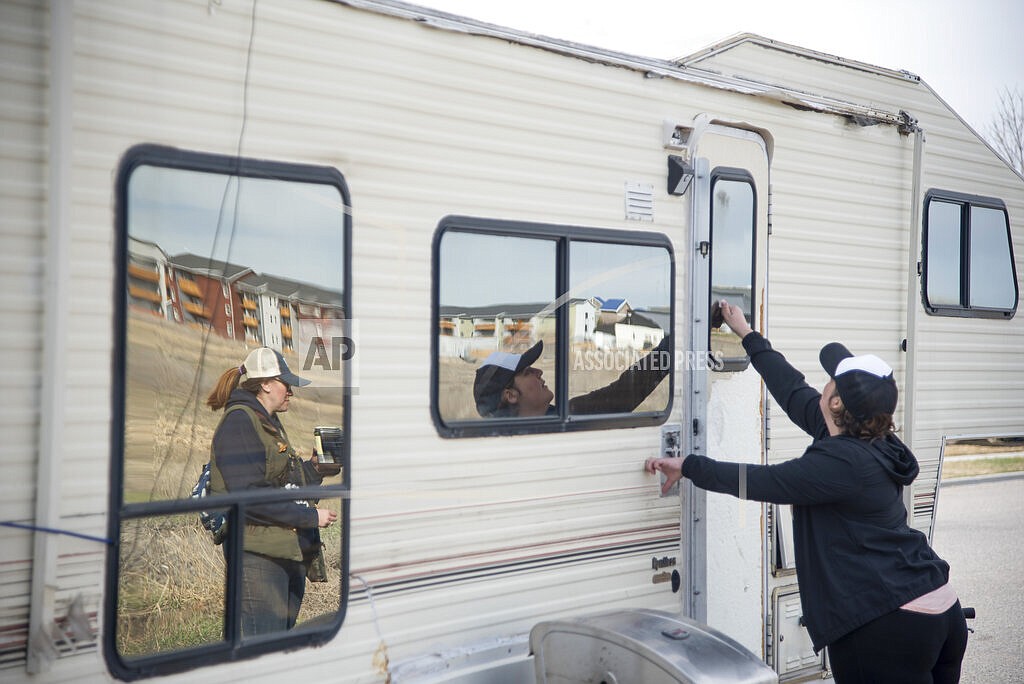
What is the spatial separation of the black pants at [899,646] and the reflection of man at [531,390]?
1.16 meters

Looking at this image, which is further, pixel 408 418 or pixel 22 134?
pixel 408 418

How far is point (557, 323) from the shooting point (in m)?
3.51

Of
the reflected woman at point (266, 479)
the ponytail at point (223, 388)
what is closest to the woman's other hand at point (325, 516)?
the reflected woman at point (266, 479)

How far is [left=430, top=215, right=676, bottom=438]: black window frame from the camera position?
3.18 m

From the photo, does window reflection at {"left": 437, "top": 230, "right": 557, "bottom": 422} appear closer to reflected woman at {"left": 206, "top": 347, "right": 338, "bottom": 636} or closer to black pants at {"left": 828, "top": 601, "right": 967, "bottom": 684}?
reflected woman at {"left": 206, "top": 347, "right": 338, "bottom": 636}

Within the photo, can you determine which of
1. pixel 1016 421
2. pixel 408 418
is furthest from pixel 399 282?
pixel 1016 421

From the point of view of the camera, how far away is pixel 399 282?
3.09m

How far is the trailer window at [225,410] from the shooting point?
101 inches

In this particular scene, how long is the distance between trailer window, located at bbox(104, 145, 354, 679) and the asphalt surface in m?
4.48

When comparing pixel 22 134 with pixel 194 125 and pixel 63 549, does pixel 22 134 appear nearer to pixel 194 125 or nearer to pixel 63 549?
pixel 194 125

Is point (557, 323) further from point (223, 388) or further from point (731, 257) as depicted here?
point (223, 388)

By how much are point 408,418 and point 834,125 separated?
262 centimetres

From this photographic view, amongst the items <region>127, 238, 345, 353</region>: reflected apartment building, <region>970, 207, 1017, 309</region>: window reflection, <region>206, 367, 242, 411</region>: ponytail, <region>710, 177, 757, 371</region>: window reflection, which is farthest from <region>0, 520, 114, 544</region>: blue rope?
<region>970, 207, 1017, 309</region>: window reflection

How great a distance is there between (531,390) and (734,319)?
1.04m
